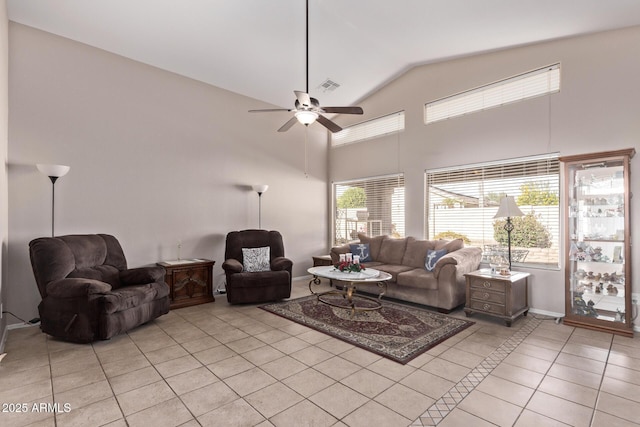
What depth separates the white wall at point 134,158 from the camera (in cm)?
402

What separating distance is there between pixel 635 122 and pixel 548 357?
2.90 metres

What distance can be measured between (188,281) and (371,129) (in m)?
4.49

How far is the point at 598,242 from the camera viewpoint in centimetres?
386

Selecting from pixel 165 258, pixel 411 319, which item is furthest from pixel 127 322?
pixel 411 319

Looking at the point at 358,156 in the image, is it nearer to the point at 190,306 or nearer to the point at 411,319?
the point at 411,319

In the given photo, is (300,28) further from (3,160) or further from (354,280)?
(3,160)

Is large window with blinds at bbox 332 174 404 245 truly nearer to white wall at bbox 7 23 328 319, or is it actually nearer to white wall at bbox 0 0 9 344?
white wall at bbox 7 23 328 319

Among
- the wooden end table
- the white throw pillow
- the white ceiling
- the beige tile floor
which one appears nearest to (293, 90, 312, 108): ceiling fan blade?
the white ceiling

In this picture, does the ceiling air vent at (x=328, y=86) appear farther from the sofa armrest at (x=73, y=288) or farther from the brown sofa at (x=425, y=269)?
the sofa armrest at (x=73, y=288)

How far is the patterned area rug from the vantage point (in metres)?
3.33

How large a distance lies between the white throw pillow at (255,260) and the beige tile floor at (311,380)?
154 centimetres

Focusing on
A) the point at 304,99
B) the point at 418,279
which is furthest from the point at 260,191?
the point at 418,279

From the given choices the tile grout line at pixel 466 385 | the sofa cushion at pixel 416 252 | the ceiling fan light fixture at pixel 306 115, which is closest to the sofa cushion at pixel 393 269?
the sofa cushion at pixel 416 252

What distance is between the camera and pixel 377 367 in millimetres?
2889
